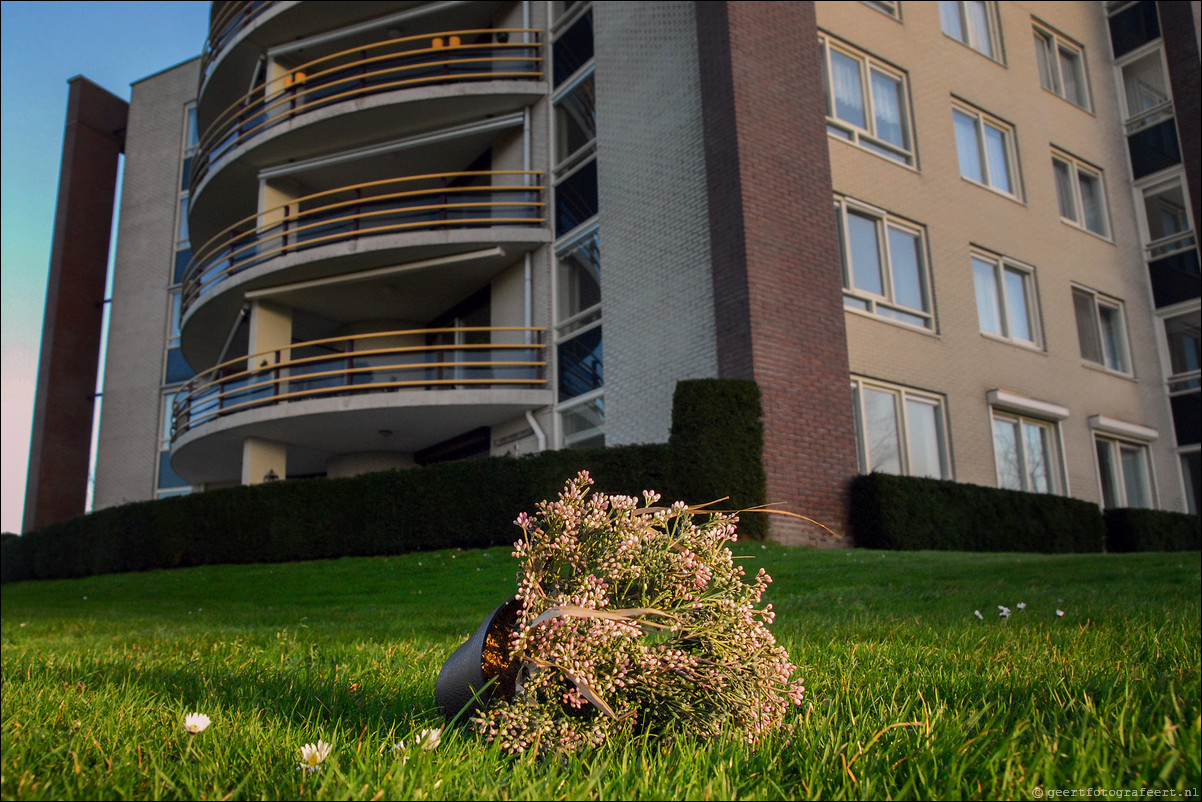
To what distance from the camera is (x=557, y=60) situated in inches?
827

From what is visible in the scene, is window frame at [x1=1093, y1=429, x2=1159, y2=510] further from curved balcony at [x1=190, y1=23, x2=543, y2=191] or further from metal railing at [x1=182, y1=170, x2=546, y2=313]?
curved balcony at [x1=190, y1=23, x2=543, y2=191]

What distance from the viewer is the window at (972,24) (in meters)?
20.5

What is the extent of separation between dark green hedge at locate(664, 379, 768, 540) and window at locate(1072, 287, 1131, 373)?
36.1ft

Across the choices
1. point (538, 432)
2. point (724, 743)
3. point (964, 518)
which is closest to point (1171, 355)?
point (964, 518)

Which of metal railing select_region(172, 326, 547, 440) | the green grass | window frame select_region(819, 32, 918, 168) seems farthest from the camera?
metal railing select_region(172, 326, 547, 440)

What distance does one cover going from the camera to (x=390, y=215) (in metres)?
20.8

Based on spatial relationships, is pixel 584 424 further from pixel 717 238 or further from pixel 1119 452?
pixel 1119 452

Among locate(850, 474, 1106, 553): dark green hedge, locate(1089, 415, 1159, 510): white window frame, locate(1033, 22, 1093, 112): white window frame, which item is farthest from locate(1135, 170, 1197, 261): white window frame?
locate(850, 474, 1106, 553): dark green hedge

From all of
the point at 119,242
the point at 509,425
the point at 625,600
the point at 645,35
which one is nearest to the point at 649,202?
the point at 645,35

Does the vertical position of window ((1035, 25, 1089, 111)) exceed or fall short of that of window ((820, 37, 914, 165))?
it exceeds it

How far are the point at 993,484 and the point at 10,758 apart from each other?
17.2m

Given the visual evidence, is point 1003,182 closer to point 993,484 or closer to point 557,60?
point 993,484

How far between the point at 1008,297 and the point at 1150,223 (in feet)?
22.3

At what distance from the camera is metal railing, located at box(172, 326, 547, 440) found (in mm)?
19297
